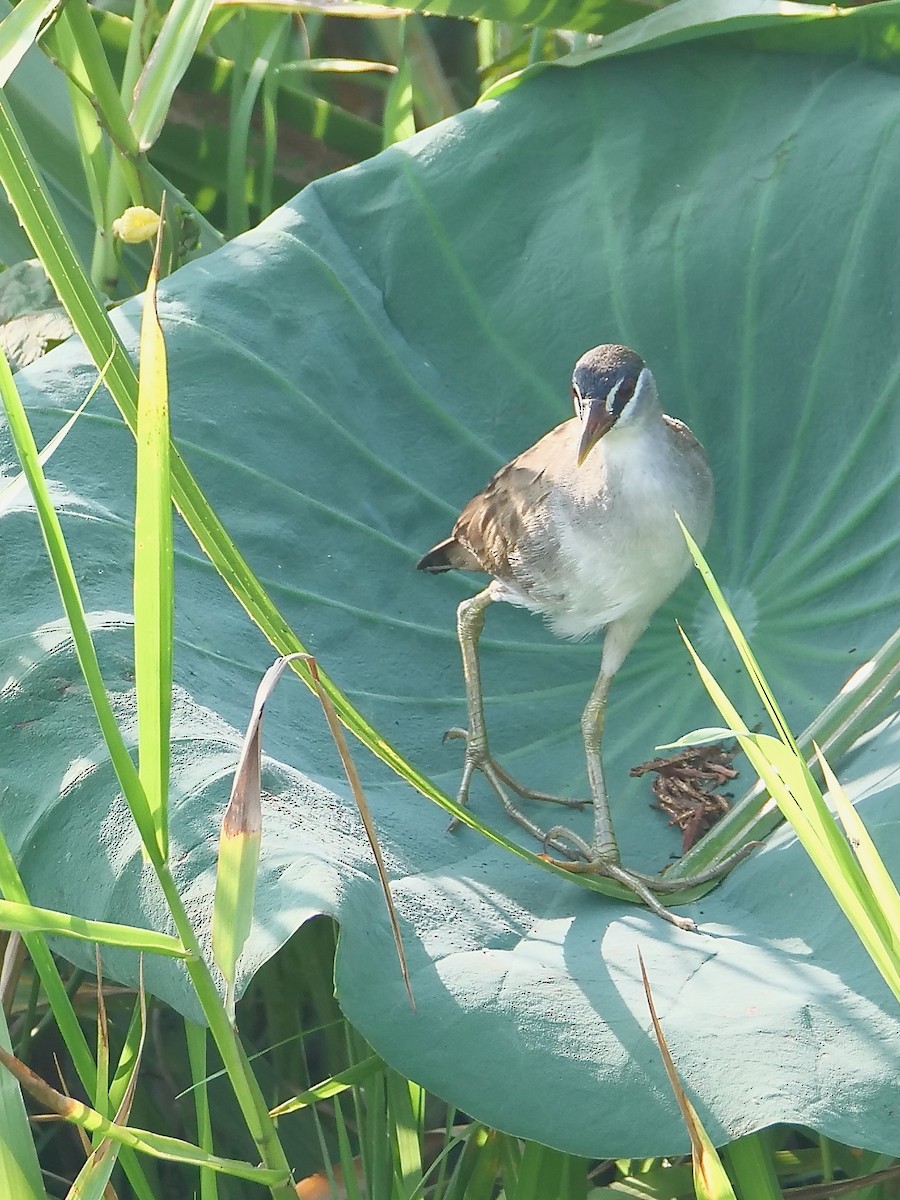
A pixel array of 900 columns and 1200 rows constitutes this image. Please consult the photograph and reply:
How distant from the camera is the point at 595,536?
241 cm

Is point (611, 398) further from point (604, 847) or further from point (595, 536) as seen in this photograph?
point (604, 847)

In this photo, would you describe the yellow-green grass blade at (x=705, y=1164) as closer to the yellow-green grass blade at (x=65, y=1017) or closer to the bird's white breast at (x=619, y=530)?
the yellow-green grass blade at (x=65, y=1017)

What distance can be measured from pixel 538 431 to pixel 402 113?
36.4 inches

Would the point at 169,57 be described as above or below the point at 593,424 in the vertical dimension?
above

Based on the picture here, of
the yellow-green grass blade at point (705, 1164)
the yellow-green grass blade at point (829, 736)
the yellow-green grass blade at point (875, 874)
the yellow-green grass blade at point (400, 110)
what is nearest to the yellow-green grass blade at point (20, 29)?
the yellow-green grass blade at point (875, 874)

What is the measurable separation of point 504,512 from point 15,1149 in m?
1.44

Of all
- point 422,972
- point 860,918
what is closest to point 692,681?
point 422,972

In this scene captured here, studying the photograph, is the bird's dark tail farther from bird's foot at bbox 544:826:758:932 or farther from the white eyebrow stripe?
bird's foot at bbox 544:826:758:932

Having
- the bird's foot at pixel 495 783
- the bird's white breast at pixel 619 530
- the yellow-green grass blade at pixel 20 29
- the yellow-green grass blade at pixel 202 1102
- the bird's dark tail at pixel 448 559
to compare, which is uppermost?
the yellow-green grass blade at pixel 20 29

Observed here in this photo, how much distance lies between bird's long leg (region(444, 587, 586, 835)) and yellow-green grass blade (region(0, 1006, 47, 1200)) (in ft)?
3.50

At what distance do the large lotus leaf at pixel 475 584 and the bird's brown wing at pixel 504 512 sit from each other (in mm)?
140

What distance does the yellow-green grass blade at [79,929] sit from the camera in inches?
46.2

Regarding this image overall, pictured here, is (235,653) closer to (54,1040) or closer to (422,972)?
(422,972)

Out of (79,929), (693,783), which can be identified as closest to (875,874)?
(79,929)
